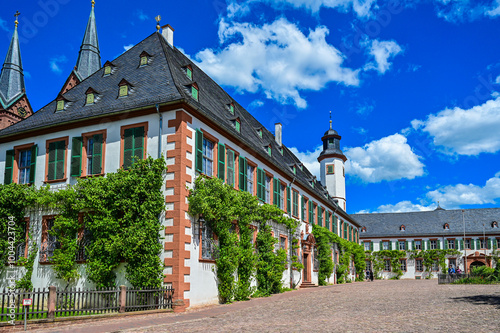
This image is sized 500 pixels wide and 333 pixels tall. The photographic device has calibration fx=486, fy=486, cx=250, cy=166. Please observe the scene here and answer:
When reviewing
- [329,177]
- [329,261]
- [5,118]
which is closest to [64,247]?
[329,261]

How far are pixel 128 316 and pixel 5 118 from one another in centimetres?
3334

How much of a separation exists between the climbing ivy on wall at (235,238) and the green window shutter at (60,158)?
566 cm

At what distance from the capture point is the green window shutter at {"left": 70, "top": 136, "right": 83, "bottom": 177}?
18688mm

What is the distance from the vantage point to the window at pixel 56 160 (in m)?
19.1

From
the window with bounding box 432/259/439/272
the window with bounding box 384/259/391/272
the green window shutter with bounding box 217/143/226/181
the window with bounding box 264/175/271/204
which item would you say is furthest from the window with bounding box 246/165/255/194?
the window with bounding box 432/259/439/272

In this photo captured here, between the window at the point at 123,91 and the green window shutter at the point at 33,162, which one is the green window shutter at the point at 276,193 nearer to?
the window at the point at 123,91

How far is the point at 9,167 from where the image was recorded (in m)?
21.0

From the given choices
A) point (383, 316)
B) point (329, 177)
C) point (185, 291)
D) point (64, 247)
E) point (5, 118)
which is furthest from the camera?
point (329, 177)

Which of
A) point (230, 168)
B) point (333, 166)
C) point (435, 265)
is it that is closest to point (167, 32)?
point (230, 168)

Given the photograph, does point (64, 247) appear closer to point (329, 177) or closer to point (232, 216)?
point (232, 216)

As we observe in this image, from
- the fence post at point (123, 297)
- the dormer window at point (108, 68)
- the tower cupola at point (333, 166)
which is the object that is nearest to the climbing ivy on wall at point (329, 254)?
the tower cupola at point (333, 166)

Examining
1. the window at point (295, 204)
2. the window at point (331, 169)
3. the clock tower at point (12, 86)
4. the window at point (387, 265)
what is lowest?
the window at point (387, 265)

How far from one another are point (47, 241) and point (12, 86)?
2812cm

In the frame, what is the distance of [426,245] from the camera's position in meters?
67.1
